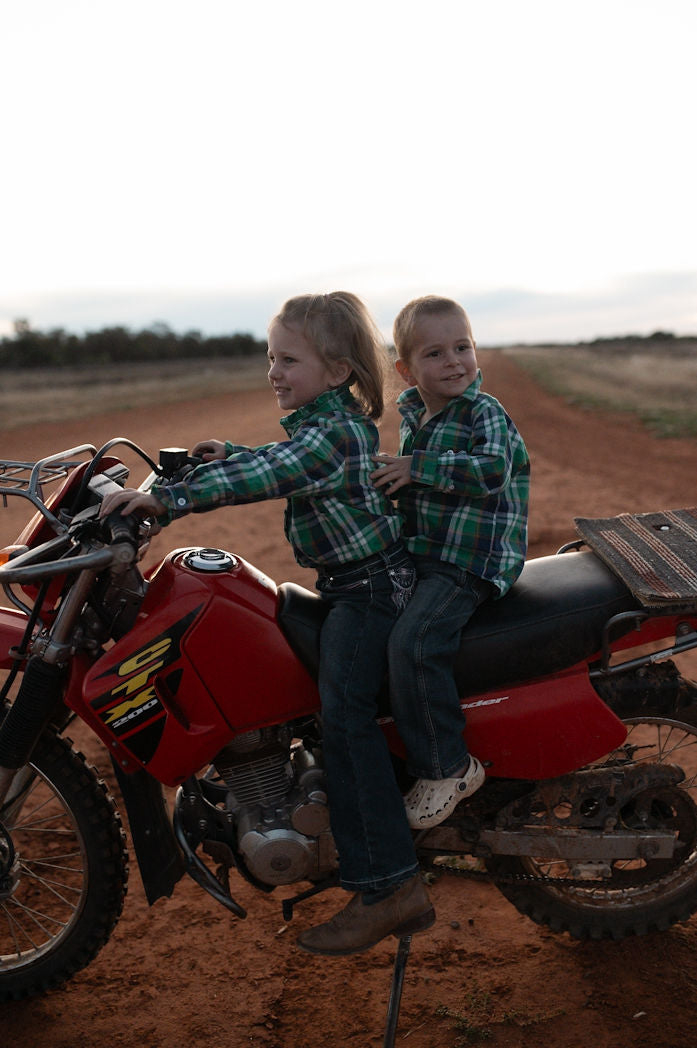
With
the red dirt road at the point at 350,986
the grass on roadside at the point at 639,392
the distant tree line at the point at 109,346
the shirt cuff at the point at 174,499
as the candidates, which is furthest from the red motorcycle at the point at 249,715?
the distant tree line at the point at 109,346

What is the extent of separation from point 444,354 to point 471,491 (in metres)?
0.49

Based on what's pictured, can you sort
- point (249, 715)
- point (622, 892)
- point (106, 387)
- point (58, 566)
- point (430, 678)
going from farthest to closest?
point (106, 387), point (622, 892), point (249, 715), point (430, 678), point (58, 566)

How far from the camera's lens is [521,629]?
2746 millimetres

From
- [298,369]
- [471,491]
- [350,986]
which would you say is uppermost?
[298,369]

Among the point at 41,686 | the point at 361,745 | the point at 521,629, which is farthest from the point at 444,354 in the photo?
the point at 41,686

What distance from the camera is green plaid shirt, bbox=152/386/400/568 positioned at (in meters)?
2.51

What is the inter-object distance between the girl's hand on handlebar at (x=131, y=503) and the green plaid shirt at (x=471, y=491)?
791 mm

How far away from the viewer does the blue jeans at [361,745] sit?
8.58 feet

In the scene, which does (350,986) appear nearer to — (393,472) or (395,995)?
(395,995)

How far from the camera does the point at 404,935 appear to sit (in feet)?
9.11

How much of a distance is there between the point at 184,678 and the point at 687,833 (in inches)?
71.9

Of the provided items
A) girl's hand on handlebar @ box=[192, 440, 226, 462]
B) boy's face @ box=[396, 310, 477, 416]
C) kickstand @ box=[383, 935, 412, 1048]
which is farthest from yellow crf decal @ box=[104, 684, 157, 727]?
boy's face @ box=[396, 310, 477, 416]

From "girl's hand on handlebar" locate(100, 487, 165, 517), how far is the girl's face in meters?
0.54

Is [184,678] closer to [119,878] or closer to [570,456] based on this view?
[119,878]
